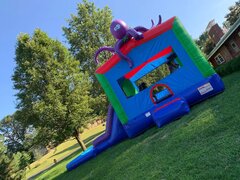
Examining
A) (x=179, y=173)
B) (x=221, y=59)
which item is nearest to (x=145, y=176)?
(x=179, y=173)

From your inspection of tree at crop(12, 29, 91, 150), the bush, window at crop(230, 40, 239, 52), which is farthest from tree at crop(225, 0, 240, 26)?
tree at crop(12, 29, 91, 150)

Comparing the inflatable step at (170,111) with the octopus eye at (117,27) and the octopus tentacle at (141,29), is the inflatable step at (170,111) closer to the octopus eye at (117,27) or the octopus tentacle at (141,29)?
the octopus tentacle at (141,29)

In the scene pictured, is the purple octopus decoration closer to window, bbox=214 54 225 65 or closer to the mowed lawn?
window, bbox=214 54 225 65

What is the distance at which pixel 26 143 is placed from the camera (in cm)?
5097

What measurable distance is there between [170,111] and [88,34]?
17.6 meters

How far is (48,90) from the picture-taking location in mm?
18234

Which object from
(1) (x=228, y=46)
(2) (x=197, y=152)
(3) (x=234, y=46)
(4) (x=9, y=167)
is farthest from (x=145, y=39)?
(1) (x=228, y=46)

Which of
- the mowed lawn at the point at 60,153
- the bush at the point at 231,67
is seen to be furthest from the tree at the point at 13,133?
the bush at the point at 231,67

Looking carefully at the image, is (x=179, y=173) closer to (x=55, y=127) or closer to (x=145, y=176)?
(x=145, y=176)

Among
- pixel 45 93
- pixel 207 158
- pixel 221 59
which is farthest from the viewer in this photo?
pixel 221 59

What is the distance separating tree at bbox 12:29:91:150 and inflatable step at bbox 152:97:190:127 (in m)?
10.0

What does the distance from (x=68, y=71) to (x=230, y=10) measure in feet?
149

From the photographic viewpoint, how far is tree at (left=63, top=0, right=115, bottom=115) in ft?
80.3

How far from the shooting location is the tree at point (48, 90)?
1814cm
